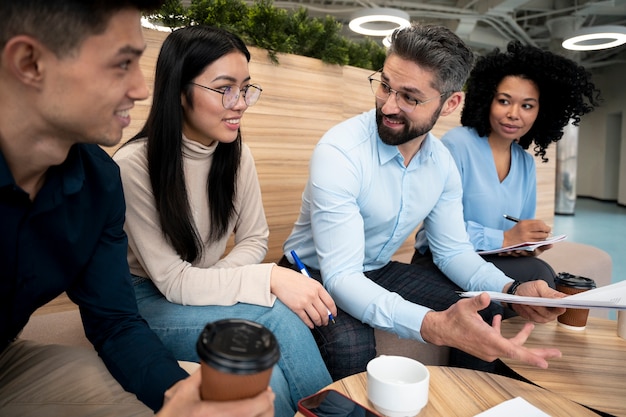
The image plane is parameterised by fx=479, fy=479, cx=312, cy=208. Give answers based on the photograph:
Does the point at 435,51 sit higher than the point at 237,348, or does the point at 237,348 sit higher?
the point at 435,51

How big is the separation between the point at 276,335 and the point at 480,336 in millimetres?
565

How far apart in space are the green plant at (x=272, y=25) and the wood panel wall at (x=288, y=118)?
80mm

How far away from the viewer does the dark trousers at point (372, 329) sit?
1.62m

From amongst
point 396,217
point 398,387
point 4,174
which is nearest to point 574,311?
point 396,217

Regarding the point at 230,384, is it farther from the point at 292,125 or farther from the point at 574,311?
the point at 292,125

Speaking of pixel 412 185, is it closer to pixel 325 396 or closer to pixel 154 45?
pixel 325 396

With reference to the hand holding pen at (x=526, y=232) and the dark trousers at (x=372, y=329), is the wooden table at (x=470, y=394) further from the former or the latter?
the hand holding pen at (x=526, y=232)

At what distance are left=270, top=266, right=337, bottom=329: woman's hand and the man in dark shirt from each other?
43 centimetres

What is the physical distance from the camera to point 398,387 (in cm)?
99

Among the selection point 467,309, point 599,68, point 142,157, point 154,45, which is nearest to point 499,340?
point 467,309

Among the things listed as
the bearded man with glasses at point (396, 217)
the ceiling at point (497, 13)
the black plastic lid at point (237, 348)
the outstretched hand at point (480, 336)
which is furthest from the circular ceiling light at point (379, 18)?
the black plastic lid at point (237, 348)

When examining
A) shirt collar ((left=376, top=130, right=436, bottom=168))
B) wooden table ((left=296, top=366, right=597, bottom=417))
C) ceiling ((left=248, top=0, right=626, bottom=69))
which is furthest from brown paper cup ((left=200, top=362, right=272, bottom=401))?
ceiling ((left=248, top=0, right=626, bottom=69))

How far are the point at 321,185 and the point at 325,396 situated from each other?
0.86m

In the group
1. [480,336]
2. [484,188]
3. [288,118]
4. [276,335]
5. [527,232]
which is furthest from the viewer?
[288,118]
